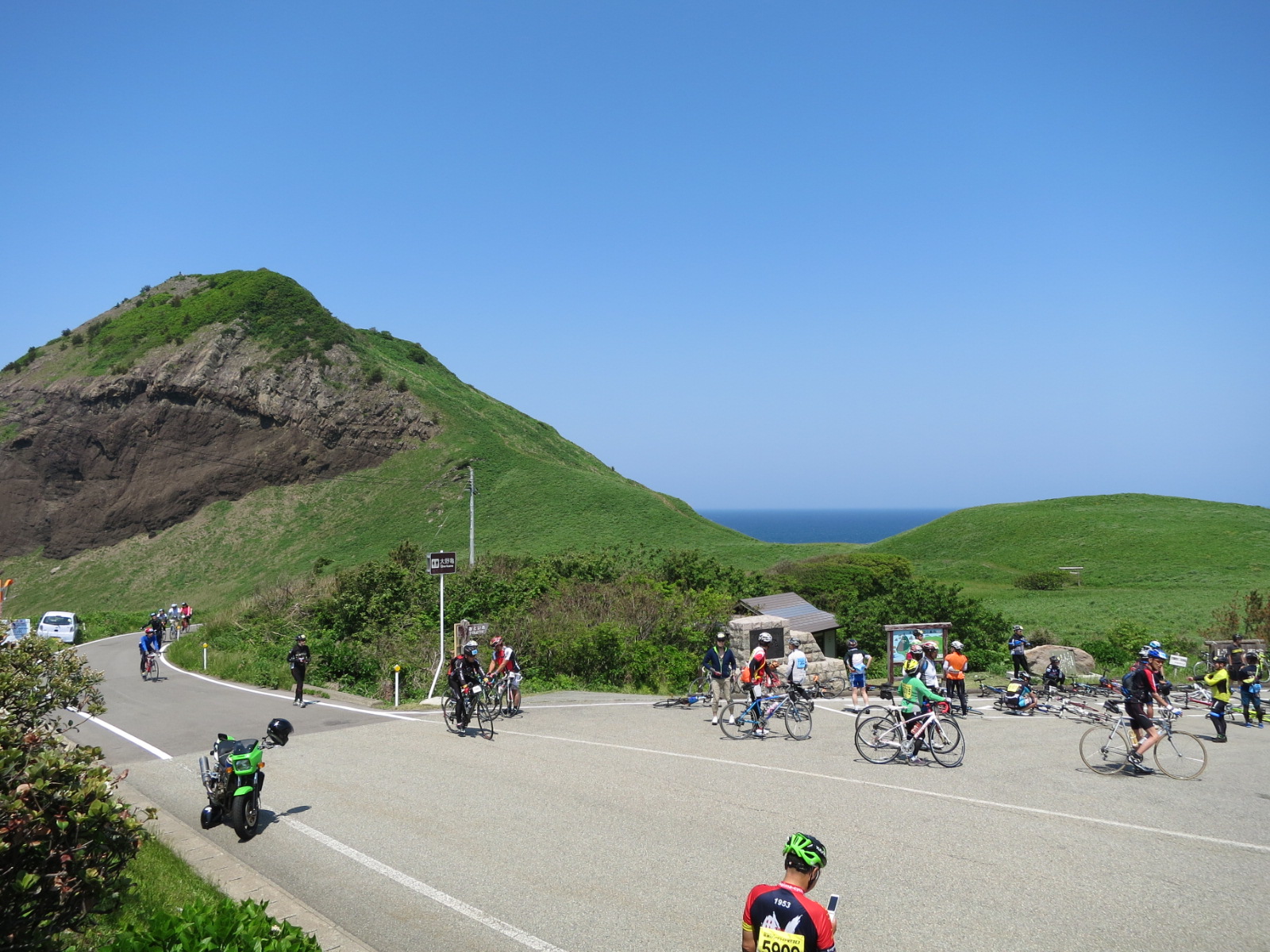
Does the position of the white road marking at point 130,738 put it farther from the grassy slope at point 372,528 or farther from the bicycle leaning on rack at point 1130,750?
the grassy slope at point 372,528

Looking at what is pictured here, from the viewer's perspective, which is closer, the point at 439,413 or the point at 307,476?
the point at 307,476

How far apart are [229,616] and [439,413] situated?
51.7m

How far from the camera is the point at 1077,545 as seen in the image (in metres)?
81.4

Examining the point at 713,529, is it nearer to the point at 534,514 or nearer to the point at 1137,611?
the point at 534,514

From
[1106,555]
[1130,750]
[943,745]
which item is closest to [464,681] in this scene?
[943,745]

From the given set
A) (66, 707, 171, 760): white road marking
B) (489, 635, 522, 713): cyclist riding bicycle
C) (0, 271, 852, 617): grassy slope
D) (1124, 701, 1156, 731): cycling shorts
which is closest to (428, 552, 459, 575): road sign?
(489, 635, 522, 713): cyclist riding bicycle

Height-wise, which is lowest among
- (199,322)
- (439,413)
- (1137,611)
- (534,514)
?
(1137,611)

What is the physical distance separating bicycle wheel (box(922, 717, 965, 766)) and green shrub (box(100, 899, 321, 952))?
34.9ft

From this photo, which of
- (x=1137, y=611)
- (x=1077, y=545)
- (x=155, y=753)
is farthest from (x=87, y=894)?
(x=1077, y=545)

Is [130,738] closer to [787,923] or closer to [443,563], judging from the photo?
[443,563]

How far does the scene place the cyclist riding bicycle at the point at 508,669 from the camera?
55.4ft

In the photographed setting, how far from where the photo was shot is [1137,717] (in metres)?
12.2

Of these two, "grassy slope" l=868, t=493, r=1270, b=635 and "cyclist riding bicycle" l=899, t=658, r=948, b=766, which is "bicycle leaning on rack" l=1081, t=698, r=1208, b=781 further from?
"grassy slope" l=868, t=493, r=1270, b=635

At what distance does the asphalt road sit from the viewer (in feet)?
23.3
